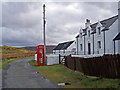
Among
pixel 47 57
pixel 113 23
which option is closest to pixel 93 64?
pixel 47 57

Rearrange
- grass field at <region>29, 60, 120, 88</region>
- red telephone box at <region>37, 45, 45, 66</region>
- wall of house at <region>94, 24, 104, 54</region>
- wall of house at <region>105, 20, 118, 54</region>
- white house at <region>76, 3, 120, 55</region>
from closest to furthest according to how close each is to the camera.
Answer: grass field at <region>29, 60, 120, 88</region> < red telephone box at <region>37, 45, 45, 66</region> < white house at <region>76, 3, 120, 55</region> < wall of house at <region>105, 20, 118, 54</region> < wall of house at <region>94, 24, 104, 54</region>

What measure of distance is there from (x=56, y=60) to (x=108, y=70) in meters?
14.6

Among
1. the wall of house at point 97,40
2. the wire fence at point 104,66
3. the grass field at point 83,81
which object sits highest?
the wall of house at point 97,40

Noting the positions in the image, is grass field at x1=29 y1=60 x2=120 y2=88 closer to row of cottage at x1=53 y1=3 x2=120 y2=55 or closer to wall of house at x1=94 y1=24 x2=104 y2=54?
row of cottage at x1=53 y1=3 x2=120 y2=55

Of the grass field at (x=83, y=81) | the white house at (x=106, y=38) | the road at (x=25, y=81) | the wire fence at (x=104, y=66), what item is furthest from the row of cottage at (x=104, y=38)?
the road at (x=25, y=81)

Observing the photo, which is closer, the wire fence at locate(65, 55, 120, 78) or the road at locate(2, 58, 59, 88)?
the road at locate(2, 58, 59, 88)

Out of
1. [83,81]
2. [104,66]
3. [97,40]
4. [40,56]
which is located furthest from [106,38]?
[83,81]

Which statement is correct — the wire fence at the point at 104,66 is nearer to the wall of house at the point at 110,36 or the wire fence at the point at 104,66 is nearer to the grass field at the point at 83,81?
the grass field at the point at 83,81

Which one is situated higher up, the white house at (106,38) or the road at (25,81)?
the white house at (106,38)

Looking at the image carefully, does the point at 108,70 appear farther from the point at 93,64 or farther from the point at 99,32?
the point at 99,32

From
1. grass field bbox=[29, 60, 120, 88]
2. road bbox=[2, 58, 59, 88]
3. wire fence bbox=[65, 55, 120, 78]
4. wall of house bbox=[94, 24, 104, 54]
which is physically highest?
wall of house bbox=[94, 24, 104, 54]

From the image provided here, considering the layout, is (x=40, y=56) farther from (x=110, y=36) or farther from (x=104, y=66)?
(x=104, y=66)

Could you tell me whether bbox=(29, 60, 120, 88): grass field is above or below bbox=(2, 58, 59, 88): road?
above

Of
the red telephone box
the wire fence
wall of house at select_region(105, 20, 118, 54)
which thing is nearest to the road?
the wire fence
